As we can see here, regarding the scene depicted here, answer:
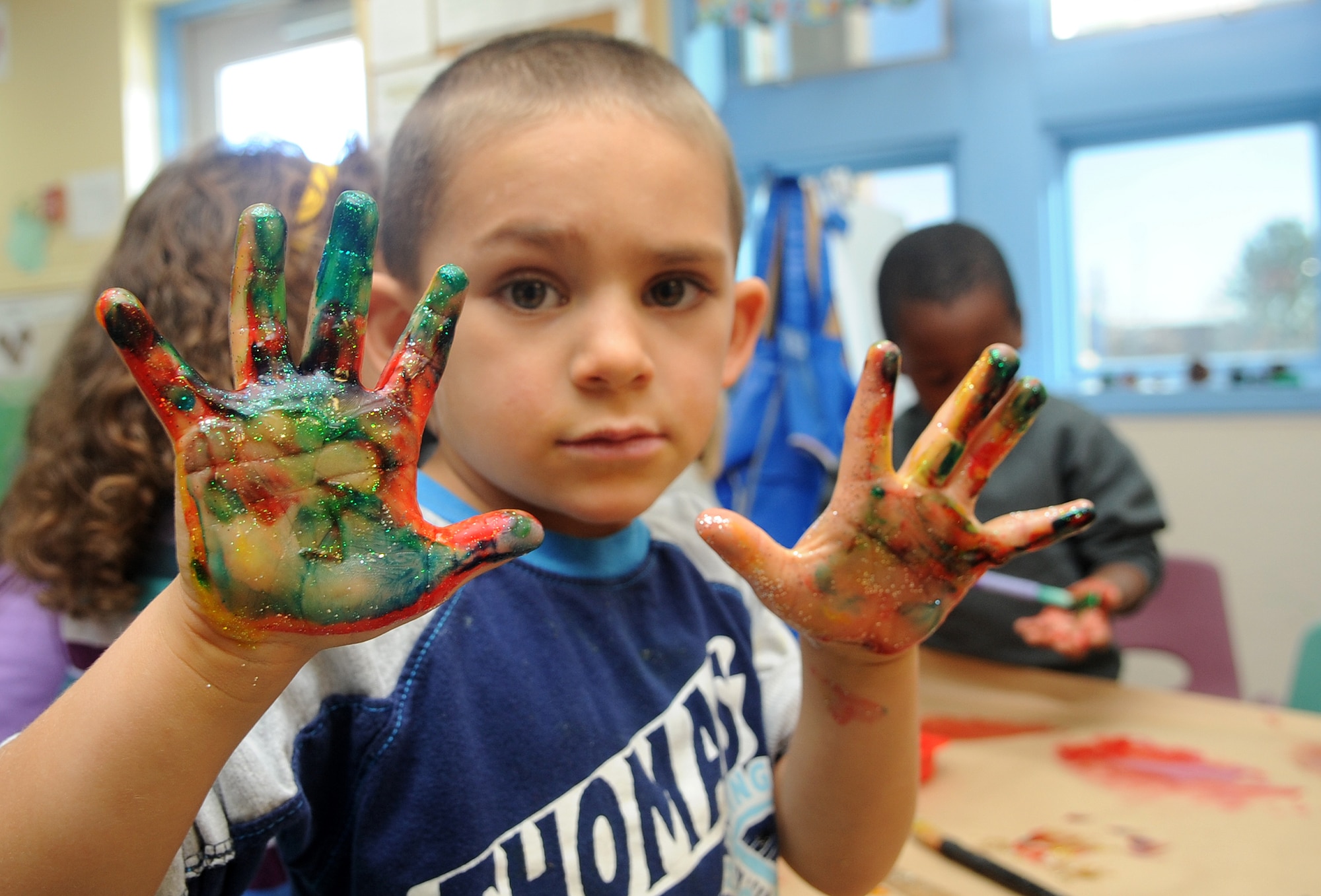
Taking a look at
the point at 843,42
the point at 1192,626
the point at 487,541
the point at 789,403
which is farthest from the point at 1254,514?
the point at 487,541

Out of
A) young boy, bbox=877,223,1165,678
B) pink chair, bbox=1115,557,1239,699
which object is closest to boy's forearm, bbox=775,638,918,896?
young boy, bbox=877,223,1165,678

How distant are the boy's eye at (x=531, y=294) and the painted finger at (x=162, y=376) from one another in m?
0.21

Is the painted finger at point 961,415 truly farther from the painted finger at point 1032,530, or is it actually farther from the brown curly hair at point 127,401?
the brown curly hair at point 127,401

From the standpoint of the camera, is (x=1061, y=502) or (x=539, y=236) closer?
(x=539, y=236)

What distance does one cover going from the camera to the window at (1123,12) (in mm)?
2336

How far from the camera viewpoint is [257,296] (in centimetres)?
35

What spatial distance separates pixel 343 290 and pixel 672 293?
0.25 m

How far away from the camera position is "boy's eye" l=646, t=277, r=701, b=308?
0.56m

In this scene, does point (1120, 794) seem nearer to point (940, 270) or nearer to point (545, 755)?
point (545, 755)

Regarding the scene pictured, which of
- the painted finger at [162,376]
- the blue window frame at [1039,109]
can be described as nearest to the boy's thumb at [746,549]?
the painted finger at [162,376]

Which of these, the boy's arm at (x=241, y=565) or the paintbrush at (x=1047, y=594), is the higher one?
the boy's arm at (x=241, y=565)

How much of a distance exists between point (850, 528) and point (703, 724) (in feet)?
0.79

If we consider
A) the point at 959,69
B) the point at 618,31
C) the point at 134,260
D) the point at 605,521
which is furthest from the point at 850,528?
the point at 959,69

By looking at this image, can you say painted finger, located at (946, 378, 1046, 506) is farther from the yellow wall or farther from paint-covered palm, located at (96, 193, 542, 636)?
the yellow wall
